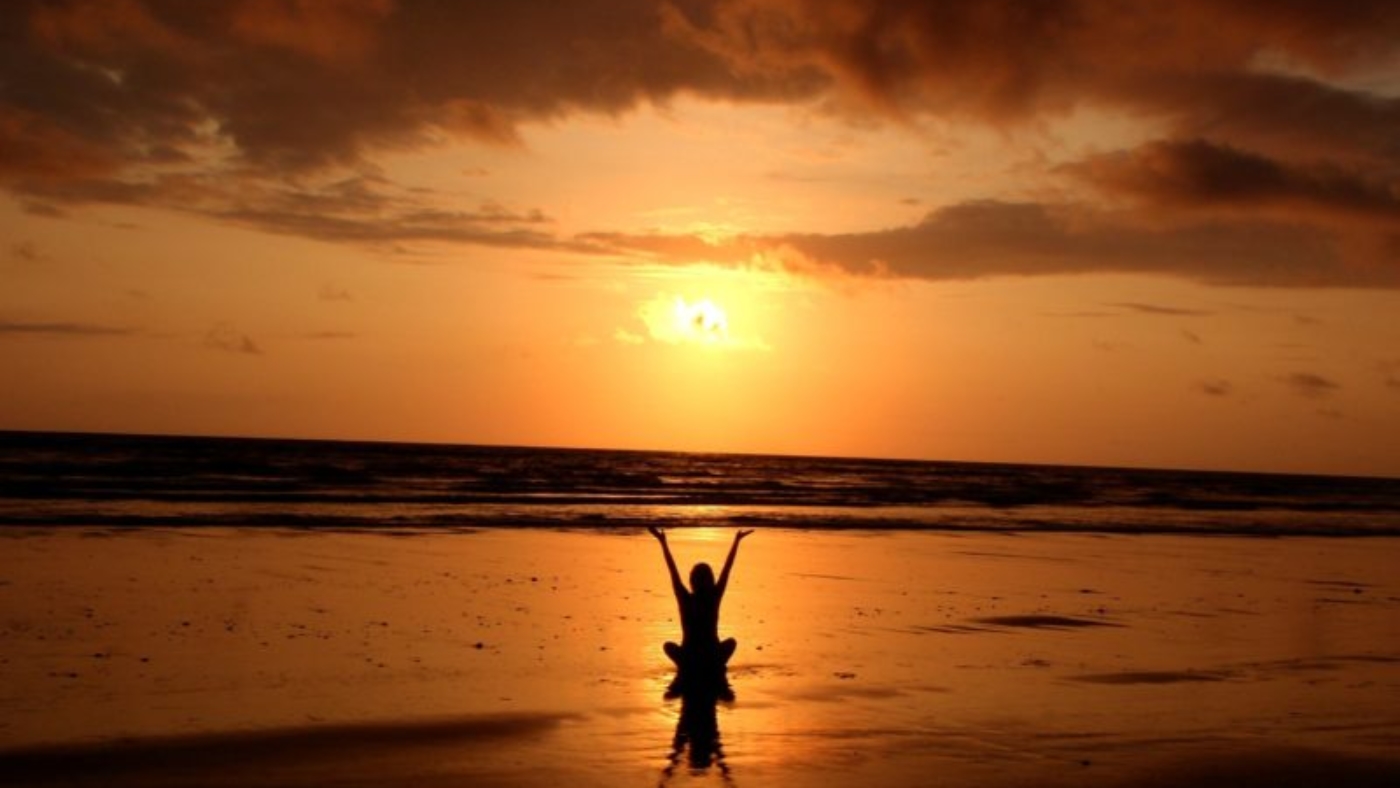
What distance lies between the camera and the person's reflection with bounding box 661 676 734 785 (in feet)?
29.1

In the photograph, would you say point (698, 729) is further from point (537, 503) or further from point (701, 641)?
point (537, 503)

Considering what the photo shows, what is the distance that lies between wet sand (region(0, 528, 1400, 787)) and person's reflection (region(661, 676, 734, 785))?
0.04 meters

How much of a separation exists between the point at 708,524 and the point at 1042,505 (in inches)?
931

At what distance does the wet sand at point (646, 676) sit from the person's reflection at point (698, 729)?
0.15 ft

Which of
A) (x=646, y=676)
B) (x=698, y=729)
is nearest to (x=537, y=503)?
(x=646, y=676)

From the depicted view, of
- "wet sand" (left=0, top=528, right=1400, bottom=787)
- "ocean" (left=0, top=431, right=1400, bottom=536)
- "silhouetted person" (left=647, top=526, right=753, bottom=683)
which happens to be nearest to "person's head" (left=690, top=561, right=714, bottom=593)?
"silhouetted person" (left=647, top=526, right=753, bottom=683)

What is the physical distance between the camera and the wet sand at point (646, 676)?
9062mm

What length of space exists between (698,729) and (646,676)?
2.31 meters

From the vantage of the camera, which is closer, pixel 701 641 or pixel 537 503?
pixel 701 641

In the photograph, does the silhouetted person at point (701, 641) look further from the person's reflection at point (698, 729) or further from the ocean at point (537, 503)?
the ocean at point (537, 503)

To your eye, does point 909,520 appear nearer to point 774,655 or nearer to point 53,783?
point 774,655

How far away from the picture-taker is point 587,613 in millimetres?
16375

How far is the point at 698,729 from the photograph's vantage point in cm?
997

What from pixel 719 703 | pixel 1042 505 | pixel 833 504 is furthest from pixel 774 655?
pixel 1042 505
